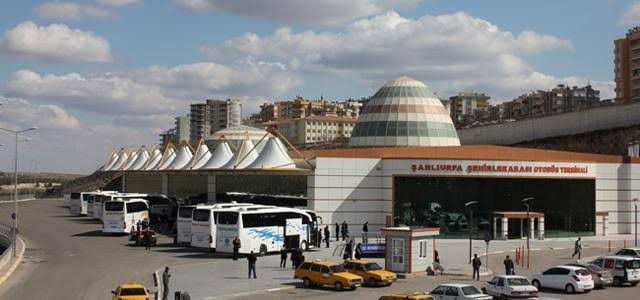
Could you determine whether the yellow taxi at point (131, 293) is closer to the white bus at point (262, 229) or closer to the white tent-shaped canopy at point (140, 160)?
the white bus at point (262, 229)

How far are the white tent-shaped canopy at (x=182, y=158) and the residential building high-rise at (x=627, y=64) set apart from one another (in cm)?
11223

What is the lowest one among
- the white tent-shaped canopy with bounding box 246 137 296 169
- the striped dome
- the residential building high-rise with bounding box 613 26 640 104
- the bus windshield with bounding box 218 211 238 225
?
the bus windshield with bounding box 218 211 238 225

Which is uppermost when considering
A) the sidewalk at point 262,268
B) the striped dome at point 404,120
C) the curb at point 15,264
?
the striped dome at point 404,120

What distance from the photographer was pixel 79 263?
1719 inches

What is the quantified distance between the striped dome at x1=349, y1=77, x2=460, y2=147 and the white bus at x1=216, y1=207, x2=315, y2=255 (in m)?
25.9

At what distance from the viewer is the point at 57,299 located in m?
30.6

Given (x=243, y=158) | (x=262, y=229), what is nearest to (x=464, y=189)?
(x=243, y=158)

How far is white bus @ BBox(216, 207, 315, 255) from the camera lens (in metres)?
46.8

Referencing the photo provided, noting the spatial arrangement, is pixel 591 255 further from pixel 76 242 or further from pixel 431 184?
pixel 76 242

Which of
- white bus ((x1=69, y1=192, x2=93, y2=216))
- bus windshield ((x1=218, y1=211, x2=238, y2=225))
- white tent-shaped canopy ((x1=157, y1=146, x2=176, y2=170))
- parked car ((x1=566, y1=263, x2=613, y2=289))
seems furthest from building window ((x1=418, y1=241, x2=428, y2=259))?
white tent-shaped canopy ((x1=157, y1=146, x2=176, y2=170))

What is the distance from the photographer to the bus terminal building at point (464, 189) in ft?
202

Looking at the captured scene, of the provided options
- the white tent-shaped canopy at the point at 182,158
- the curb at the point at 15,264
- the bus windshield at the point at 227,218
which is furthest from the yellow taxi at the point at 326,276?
the white tent-shaped canopy at the point at 182,158

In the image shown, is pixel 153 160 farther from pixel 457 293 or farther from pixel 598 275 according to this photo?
pixel 457 293

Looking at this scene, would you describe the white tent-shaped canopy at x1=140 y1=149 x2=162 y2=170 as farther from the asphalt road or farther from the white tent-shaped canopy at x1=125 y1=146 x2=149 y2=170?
the asphalt road
